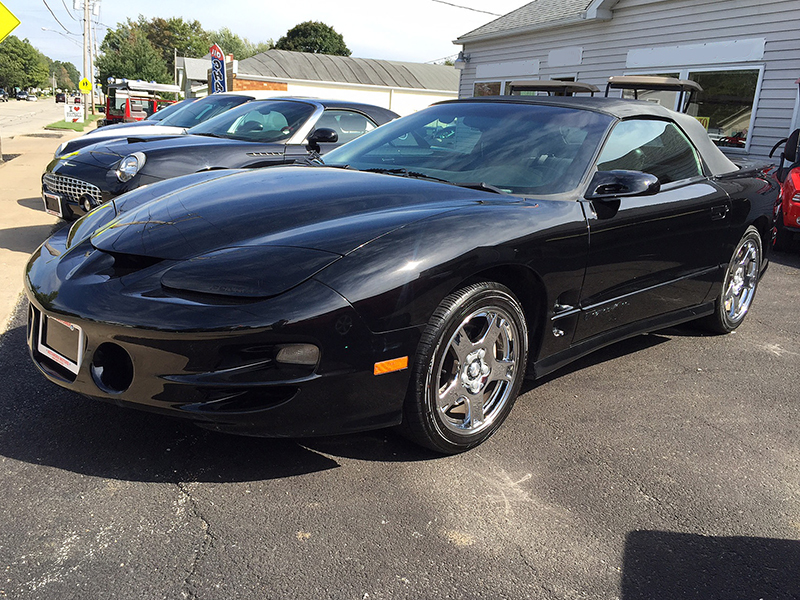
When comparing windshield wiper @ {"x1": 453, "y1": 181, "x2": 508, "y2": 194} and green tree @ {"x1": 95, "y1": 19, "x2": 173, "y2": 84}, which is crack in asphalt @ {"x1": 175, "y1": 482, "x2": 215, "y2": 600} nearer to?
windshield wiper @ {"x1": 453, "y1": 181, "x2": 508, "y2": 194}

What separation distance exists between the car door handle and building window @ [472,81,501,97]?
15.5 meters

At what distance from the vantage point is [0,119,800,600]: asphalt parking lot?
1.97 meters

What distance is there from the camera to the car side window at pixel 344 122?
21.5 ft

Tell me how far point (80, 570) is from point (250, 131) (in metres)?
5.27

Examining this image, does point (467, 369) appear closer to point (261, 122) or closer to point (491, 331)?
point (491, 331)

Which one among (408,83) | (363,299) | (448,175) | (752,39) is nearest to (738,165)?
(448,175)

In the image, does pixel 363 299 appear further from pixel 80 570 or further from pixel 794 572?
pixel 794 572

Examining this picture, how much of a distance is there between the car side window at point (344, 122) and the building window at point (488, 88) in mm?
12822

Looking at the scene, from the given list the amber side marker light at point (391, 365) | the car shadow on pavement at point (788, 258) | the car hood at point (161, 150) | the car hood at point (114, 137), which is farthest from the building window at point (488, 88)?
the amber side marker light at point (391, 365)

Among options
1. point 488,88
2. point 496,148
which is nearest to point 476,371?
point 496,148

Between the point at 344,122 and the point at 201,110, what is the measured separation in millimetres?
3211

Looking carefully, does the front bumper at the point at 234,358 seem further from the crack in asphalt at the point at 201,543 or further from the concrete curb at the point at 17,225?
the concrete curb at the point at 17,225

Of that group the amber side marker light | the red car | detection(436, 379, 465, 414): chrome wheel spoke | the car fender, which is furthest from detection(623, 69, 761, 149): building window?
the amber side marker light

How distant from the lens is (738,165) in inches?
178
